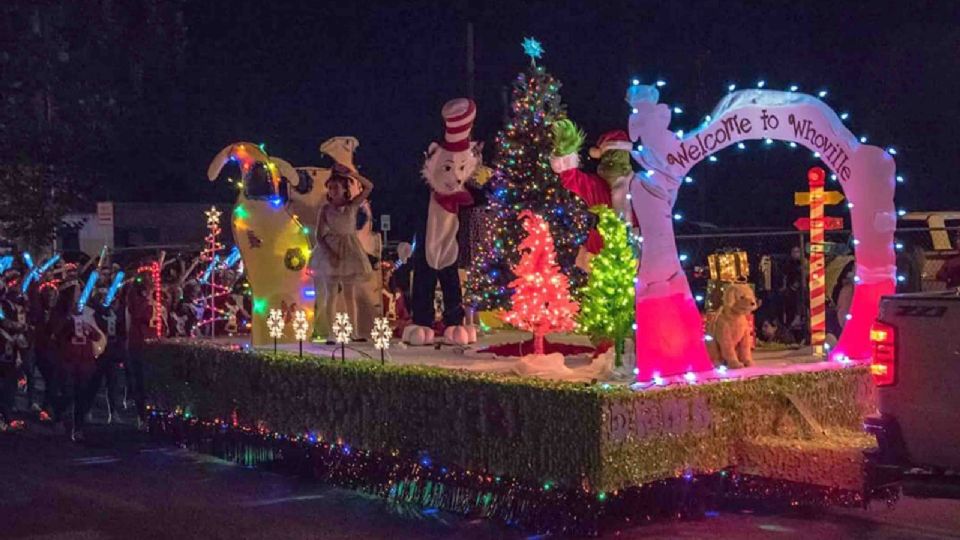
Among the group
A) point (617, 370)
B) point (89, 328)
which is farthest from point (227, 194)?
point (617, 370)

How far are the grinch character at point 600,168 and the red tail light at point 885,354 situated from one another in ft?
17.4

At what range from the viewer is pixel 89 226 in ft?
101

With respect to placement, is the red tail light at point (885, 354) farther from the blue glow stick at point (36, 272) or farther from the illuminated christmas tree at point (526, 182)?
the blue glow stick at point (36, 272)

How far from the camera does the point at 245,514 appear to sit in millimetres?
9406

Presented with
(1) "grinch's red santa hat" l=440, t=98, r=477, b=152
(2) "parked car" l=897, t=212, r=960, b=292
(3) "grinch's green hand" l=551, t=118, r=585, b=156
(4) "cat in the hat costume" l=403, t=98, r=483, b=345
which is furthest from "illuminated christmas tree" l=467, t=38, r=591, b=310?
(2) "parked car" l=897, t=212, r=960, b=292

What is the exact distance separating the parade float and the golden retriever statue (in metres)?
0.06

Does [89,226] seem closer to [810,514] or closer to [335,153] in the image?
[335,153]

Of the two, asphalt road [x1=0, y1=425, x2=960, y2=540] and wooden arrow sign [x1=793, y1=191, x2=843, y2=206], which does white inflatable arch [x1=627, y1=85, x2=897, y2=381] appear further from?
wooden arrow sign [x1=793, y1=191, x2=843, y2=206]

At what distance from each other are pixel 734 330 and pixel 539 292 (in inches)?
93.8

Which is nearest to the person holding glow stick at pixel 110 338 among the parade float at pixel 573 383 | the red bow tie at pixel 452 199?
the parade float at pixel 573 383

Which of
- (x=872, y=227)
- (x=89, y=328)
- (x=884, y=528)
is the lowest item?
(x=884, y=528)

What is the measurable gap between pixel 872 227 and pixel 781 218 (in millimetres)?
19128

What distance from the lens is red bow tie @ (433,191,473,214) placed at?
13.4 metres

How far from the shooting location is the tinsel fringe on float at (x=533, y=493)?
8375 mm
